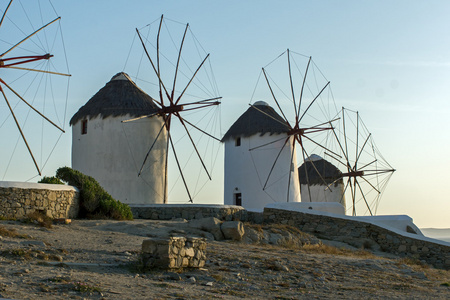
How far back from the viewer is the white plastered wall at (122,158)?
69.4ft

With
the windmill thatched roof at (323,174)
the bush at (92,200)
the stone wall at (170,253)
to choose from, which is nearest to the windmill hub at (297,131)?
the windmill thatched roof at (323,174)

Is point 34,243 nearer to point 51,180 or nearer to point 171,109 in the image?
point 51,180

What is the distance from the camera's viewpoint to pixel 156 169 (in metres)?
21.8

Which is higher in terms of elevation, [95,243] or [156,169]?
[156,169]

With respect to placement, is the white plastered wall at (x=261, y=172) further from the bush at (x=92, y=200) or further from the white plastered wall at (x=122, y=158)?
the bush at (x=92, y=200)

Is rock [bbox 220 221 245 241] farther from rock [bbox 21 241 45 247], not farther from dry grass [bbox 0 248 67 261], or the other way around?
dry grass [bbox 0 248 67 261]

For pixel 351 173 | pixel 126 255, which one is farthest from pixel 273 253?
pixel 351 173

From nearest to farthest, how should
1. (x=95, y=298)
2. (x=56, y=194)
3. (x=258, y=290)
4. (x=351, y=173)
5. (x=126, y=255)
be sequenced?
(x=95, y=298), (x=258, y=290), (x=126, y=255), (x=56, y=194), (x=351, y=173)

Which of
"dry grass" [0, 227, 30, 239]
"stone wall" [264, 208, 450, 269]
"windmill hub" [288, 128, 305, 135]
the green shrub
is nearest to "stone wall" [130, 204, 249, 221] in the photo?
"stone wall" [264, 208, 450, 269]

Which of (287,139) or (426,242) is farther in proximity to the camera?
(287,139)

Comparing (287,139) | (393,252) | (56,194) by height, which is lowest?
(393,252)

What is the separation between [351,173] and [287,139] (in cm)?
506

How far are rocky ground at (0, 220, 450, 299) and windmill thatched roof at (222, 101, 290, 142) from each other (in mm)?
12051

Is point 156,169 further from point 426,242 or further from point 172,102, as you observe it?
point 426,242
